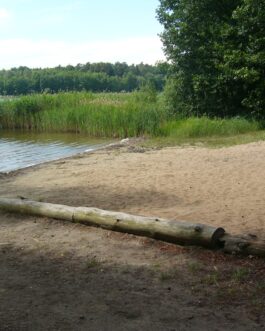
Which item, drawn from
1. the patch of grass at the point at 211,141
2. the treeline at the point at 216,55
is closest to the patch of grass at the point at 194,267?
the patch of grass at the point at 211,141

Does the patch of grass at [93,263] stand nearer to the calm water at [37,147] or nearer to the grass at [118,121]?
the calm water at [37,147]

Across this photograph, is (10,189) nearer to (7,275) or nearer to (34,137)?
(7,275)

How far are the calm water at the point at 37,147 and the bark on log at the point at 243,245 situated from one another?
10.5 m

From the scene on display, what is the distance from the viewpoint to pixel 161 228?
582cm

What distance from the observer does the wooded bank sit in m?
5.33

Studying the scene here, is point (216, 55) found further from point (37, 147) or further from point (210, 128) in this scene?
point (37, 147)

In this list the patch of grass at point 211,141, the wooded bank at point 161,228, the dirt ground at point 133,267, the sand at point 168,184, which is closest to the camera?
the dirt ground at point 133,267

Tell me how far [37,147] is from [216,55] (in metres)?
8.33

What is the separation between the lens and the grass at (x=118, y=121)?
1814cm

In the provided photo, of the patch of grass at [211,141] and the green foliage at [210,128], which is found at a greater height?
the green foliage at [210,128]

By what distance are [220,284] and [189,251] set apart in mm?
928

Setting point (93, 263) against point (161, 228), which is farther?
point (161, 228)

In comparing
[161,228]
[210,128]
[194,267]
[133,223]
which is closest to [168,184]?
[133,223]

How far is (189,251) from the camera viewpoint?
5520mm
